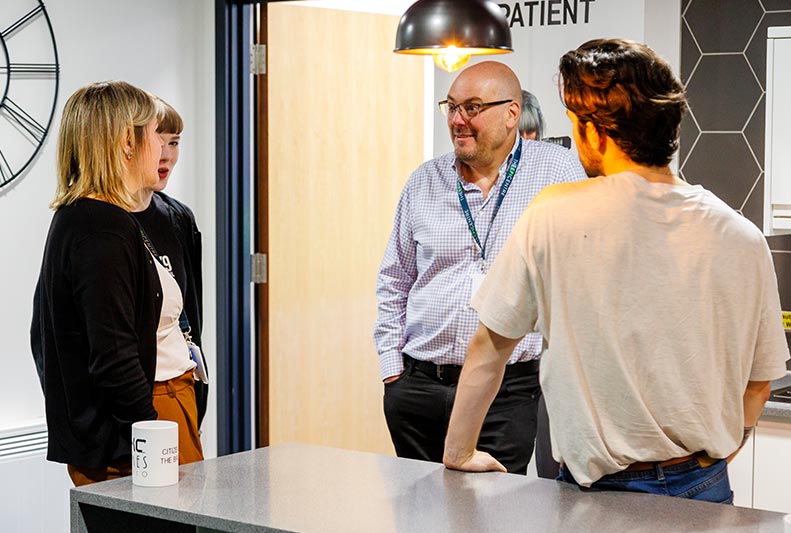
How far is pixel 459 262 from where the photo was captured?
2.96 m

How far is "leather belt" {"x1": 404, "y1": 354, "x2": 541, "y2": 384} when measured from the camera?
9.59 ft

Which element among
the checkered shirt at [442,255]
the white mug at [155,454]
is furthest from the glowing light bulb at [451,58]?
the white mug at [155,454]

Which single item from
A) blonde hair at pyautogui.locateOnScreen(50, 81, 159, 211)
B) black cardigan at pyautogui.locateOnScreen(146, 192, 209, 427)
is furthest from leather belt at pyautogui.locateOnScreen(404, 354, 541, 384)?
blonde hair at pyautogui.locateOnScreen(50, 81, 159, 211)

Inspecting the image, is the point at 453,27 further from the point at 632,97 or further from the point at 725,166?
the point at 725,166

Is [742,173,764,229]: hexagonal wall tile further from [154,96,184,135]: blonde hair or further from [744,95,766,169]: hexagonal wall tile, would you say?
[154,96,184,135]: blonde hair

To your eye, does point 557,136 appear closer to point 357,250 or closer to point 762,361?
point 357,250

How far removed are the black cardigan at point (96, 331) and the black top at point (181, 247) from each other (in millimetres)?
325

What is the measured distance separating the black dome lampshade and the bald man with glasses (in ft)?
0.82

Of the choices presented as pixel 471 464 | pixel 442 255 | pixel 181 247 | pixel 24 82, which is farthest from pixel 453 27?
pixel 24 82

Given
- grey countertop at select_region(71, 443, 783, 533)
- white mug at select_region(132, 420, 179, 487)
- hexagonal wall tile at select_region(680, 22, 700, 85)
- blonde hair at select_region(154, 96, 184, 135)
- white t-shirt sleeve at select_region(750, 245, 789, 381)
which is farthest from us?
hexagonal wall tile at select_region(680, 22, 700, 85)

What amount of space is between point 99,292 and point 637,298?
106cm

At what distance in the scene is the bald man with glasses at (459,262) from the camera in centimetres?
294

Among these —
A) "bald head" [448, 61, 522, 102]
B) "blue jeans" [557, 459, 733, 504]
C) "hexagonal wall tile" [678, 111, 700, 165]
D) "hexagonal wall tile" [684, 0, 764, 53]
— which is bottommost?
"blue jeans" [557, 459, 733, 504]

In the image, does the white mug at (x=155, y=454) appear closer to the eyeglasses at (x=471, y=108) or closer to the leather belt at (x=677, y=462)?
the leather belt at (x=677, y=462)
